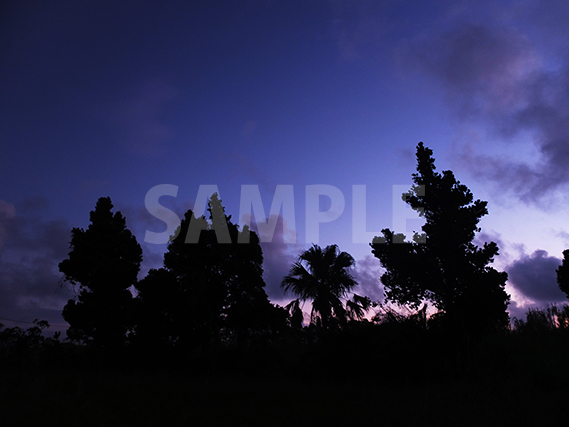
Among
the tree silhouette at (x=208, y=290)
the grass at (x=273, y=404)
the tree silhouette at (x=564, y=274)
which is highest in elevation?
the tree silhouette at (x=564, y=274)

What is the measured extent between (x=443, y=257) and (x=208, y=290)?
42.1 ft

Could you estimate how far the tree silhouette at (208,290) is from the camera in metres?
16.1

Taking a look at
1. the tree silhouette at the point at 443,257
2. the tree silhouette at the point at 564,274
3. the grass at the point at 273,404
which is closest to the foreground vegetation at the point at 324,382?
the grass at the point at 273,404

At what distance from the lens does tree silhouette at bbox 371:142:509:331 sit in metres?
17.3

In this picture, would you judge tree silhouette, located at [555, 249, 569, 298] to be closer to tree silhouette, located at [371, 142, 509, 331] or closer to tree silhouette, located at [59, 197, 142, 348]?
tree silhouette, located at [371, 142, 509, 331]

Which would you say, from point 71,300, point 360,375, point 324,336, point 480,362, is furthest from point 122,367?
point 480,362

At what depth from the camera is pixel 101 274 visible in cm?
2070

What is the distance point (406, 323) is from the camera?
13.3 metres

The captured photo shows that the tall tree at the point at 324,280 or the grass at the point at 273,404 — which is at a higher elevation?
the tall tree at the point at 324,280

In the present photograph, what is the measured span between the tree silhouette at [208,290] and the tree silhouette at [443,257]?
736 cm

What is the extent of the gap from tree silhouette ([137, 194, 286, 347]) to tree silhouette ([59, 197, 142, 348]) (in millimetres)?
3485

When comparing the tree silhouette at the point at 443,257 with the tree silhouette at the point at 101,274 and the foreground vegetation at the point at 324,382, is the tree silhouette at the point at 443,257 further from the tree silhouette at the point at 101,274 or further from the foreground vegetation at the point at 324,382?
→ the tree silhouette at the point at 101,274

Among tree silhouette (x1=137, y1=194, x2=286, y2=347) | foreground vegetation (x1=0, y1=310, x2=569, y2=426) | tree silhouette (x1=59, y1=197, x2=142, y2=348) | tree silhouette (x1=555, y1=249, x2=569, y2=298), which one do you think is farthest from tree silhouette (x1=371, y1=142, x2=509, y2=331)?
tree silhouette (x1=555, y1=249, x2=569, y2=298)

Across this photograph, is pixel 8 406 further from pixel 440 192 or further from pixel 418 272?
pixel 440 192
